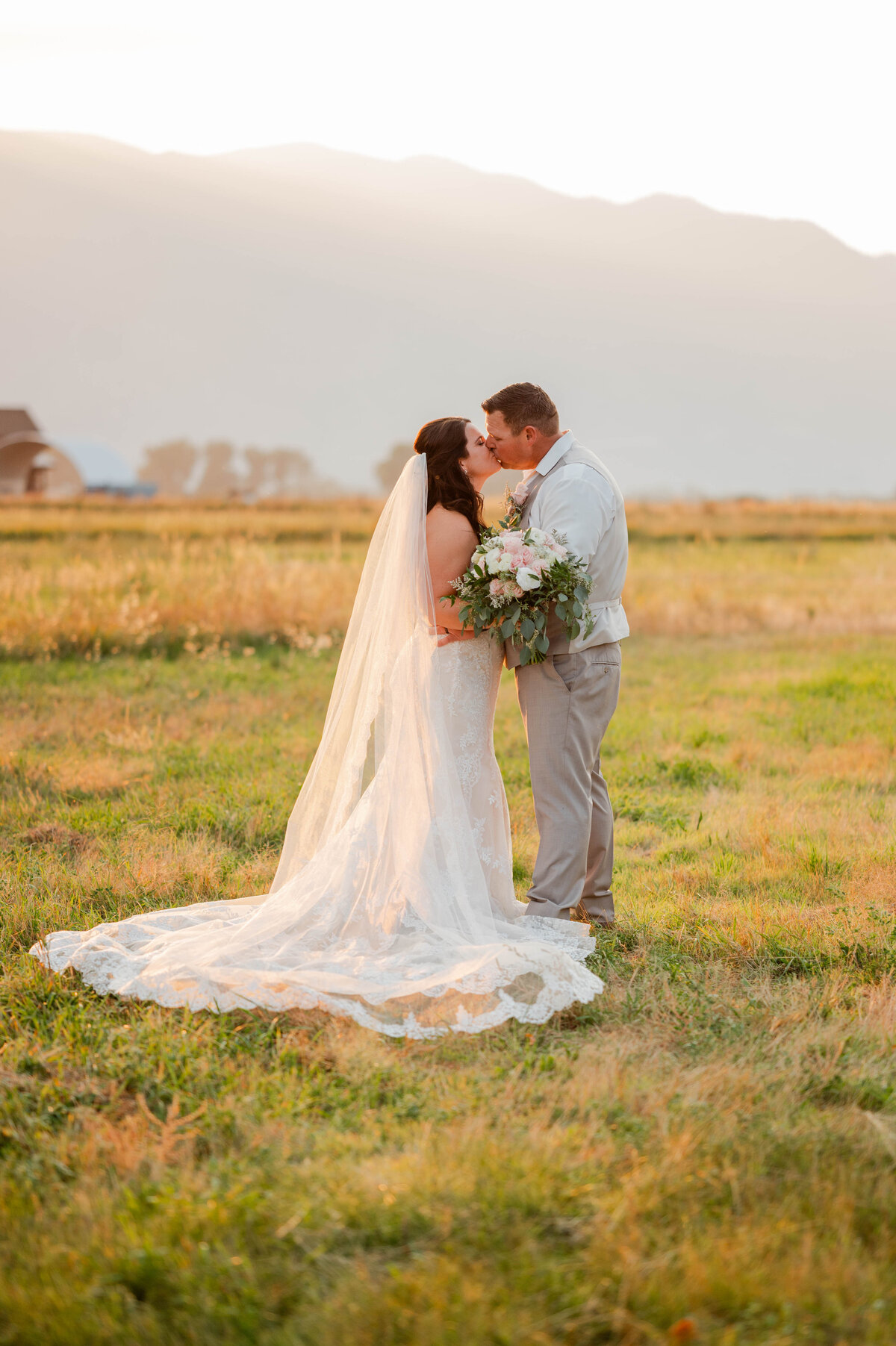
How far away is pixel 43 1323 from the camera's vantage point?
8.55 feet

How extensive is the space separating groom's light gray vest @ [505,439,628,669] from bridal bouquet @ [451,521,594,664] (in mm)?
122

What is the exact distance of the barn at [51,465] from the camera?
5544cm

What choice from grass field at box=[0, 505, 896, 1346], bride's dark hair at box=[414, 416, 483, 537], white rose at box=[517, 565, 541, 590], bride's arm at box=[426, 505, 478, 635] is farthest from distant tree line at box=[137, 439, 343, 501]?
white rose at box=[517, 565, 541, 590]

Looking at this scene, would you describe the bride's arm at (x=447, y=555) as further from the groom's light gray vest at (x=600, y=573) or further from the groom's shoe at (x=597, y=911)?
the groom's shoe at (x=597, y=911)

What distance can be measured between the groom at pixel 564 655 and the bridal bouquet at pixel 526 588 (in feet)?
0.51

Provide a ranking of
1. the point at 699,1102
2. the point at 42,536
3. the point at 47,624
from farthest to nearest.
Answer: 1. the point at 42,536
2. the point at 47,624
3. the point at 699,1102

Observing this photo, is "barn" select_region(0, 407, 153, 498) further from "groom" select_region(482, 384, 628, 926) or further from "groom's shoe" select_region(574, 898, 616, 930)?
"groom's shoe" select_region(574, 898, 616, 930)

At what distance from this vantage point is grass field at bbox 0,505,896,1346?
2.65 m

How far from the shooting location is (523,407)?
5.50 metres

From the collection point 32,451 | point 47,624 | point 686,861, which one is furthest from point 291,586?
point 32,451

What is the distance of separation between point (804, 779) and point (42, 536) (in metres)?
23.3

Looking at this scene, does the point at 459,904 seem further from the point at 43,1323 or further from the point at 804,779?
the point at 804,779

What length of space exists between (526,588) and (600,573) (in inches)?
26.0

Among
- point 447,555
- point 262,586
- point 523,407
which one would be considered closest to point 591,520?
point 523,407
